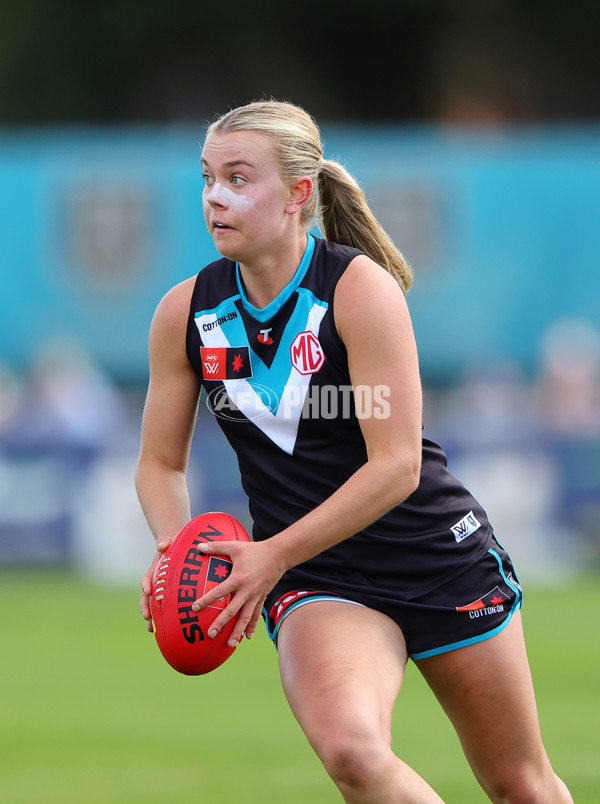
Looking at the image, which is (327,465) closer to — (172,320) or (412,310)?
(172,320)

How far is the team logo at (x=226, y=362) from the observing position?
13.0 ft

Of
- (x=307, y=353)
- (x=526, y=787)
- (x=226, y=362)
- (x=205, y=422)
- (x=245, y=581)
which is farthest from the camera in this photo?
(x=205, y=422)

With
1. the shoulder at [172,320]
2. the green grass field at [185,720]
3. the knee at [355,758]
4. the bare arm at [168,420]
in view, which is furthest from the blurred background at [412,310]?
the knee at [355,758]

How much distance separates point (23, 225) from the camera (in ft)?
49.3

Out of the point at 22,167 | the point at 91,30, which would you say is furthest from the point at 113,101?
the point at 22,167

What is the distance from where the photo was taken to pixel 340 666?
144 inches

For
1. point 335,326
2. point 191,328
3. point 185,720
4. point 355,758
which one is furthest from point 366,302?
point 185,720

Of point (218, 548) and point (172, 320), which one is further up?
point (172, 320)

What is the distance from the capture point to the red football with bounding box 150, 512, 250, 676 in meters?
3.74

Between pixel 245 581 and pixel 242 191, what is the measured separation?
1.07m

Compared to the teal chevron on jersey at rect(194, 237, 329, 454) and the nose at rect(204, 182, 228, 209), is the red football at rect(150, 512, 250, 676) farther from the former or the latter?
the nose at rect(204, 182, 228, 209)

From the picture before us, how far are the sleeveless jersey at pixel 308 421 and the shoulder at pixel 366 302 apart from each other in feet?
0.15

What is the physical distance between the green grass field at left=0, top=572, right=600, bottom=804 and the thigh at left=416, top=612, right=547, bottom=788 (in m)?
1.63

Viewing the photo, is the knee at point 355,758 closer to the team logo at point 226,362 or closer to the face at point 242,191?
the team logo at point 226,362
